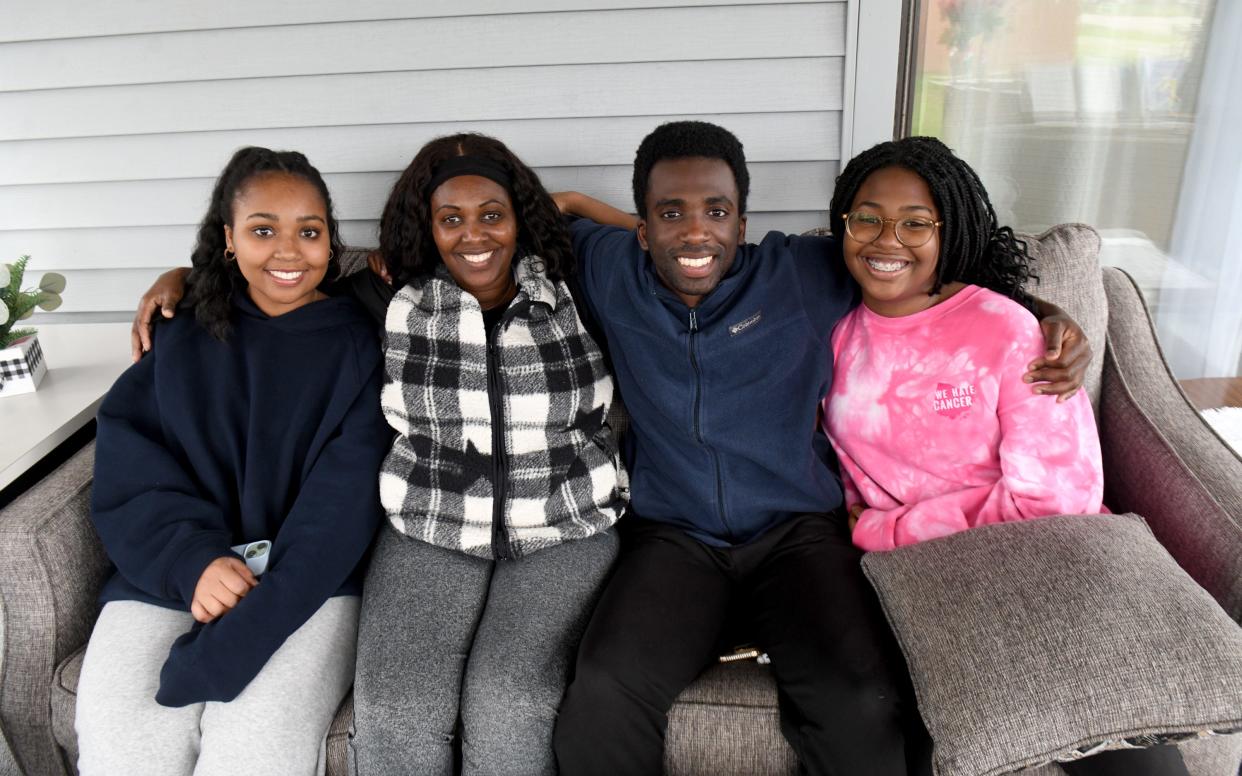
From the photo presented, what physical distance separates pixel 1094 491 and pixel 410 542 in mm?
1290

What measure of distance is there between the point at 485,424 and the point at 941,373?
0.88m

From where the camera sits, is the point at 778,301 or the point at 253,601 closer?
the point at 253,601

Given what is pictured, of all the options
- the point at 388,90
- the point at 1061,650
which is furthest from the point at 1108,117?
the point at 388,90

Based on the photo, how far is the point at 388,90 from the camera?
7.04 feet

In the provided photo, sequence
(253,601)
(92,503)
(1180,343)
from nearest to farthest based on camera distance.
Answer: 1. (253,601)
2. (92,503)
3. (1180,343)

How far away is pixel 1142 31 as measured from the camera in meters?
2.23

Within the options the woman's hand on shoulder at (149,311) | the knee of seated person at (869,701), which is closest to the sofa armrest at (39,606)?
the woman's hand on shoulder at (149,311)

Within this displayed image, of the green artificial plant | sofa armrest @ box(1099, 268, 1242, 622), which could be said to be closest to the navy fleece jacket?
the green artificial plant

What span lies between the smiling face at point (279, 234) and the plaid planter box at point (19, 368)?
0.69 metres

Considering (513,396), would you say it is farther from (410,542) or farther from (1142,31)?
(1142,31)

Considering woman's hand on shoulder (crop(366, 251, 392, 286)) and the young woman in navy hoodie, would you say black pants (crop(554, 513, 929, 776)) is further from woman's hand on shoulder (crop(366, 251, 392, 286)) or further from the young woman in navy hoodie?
woman's hand on shoulder (crop(366, 251, 392, 286))

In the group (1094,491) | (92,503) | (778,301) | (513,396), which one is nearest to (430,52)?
(513,396)

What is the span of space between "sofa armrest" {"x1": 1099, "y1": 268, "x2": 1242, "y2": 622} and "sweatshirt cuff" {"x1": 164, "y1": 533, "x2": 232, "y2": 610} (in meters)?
1.77

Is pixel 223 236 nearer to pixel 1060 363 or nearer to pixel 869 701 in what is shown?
pixel 869 701
